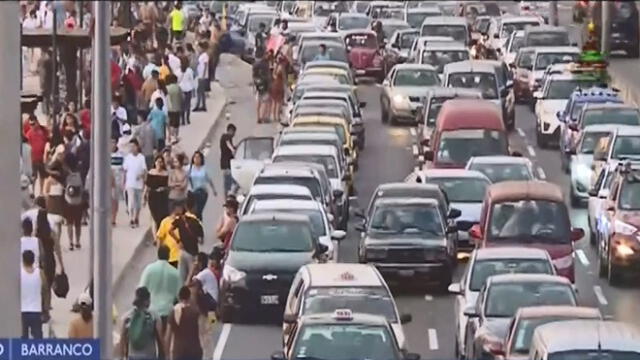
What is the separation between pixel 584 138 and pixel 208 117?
46.3 ft

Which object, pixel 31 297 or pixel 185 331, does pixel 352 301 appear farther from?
pixel 31 297

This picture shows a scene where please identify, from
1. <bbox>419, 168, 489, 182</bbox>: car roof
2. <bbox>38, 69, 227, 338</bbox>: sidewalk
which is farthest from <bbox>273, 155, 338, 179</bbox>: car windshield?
<bbox>38, 69, 227, 338</bbox>: sidewalk

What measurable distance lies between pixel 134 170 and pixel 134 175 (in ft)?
0.40

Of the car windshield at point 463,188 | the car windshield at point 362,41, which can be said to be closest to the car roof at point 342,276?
the car windshield at point 463,188

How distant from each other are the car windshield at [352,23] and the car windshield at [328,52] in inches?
419

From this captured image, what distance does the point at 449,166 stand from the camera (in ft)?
130

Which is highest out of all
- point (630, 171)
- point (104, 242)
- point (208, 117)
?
point (104, 242)

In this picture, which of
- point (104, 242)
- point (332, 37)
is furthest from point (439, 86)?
point (104, 242)

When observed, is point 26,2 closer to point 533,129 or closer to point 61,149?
point 533,129

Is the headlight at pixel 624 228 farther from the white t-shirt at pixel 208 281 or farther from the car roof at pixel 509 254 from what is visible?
the white t-shirt at pixel 208 281

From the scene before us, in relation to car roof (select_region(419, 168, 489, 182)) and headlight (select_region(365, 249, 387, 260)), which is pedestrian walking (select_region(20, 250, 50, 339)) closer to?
headlight (select_region(365, 249, 387, 260))

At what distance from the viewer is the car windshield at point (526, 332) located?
23.4 metres

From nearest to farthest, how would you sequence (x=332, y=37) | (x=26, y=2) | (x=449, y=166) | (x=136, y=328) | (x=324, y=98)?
(x=136, y=328) < (x=449, y=166) < (x=324, y=98) < (x=332, y=37) < (x=26, y=2)

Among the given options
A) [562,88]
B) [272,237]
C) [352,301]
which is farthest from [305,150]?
[352,301]
